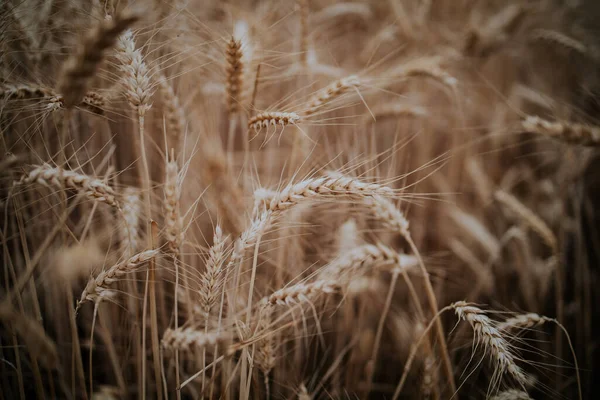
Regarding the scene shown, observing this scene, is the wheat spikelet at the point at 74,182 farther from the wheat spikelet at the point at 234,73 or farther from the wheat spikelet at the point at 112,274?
the wheat spikelet at the point at 234,73

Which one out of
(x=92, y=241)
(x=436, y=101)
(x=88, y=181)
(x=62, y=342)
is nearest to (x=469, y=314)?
(x=88, y=181)

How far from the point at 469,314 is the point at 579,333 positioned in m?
1.38

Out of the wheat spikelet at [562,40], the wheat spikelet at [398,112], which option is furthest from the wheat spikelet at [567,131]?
the wheat spikelet at [562,40]

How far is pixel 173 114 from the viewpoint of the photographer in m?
1.25

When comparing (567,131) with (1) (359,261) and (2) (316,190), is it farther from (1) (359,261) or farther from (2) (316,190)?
(2) (316,190)

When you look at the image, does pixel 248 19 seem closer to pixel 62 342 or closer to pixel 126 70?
pixel 126 70

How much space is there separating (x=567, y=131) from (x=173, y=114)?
1.57 metres

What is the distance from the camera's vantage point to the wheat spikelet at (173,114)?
47.4 inches

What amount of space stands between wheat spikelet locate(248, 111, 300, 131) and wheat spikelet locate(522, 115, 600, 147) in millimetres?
1086

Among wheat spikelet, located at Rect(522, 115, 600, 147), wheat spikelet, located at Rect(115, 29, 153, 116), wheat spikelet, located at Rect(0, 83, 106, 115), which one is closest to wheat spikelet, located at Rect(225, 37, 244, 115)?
wheat spikelet, located at Rect(115, 29, 153, 116)

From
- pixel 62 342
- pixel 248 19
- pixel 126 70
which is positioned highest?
pixel 248 19

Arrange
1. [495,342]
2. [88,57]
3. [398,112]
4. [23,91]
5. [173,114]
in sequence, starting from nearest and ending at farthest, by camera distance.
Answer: [88,57], [495,342], [23,91], [173,114], [398,112]

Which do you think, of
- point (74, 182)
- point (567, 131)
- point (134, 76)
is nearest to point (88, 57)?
point (134, 76)

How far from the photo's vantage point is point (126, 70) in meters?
0.91
